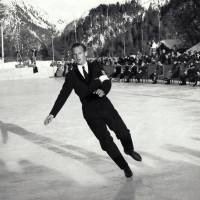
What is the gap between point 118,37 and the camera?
143 m

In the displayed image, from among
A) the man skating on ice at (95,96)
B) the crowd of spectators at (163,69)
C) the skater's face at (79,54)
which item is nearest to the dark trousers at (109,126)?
the man skating on ice at (95,96)

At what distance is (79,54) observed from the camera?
5.23 meters

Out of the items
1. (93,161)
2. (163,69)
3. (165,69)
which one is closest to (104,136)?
(93,161)

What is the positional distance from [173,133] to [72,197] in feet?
13.6

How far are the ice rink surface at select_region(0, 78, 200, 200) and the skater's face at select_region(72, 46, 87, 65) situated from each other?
1.35 metres

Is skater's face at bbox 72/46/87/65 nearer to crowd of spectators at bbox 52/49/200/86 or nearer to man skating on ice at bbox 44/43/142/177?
man skating on ice at bbox 44/43/142/177

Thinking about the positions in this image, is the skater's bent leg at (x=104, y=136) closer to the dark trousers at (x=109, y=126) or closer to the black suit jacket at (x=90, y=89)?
the dark trousers at (x=109, y=126)

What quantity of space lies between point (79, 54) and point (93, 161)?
199 centimetres

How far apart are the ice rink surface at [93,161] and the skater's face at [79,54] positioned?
4.43 feet

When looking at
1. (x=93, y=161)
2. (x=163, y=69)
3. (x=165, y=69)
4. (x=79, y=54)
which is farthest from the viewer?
(x=163, y=69)

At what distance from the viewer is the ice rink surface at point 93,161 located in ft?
16.8

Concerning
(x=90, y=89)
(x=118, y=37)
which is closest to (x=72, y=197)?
(x=90, y=89)

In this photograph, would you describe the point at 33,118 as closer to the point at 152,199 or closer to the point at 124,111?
the point at 124,111

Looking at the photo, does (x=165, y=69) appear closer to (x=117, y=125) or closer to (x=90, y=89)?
(x=117, y=125)
